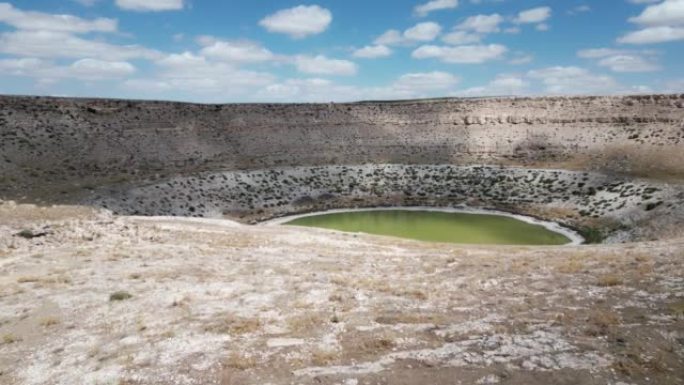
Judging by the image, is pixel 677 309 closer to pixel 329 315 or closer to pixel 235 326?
pixel 329 315

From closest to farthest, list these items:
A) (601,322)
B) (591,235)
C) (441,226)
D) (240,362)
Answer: (240,362) < (601,322) < (591,235) < (441,226)

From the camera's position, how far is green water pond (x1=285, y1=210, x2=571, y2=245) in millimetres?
46531

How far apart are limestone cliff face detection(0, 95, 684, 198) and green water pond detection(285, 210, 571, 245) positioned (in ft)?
48.8

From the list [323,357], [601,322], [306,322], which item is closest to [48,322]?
[306,322]

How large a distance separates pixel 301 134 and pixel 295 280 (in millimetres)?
58487

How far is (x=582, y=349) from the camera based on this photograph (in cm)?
1124

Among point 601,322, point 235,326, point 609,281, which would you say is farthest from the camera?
point 609,281

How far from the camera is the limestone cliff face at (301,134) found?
56406 mm

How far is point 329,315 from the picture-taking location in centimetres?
1485

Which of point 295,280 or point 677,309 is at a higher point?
point 677,309

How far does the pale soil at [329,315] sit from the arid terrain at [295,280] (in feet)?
0.24

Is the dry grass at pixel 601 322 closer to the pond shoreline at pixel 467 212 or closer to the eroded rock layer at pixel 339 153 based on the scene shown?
the pond shoreline at pixel 467 212

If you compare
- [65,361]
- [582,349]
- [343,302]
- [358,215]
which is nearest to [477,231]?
[358,215]

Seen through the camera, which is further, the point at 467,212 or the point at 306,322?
the point at 467,212
